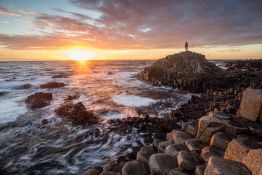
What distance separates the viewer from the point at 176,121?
1152 cm

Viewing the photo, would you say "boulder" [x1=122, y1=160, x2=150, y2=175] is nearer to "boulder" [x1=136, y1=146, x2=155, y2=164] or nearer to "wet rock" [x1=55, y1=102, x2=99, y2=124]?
"boulder" [x1=136, y1=146, x2=155, y2=164]

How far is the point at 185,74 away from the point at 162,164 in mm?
25891

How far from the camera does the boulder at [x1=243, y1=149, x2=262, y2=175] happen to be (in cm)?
408

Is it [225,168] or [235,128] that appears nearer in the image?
[225,168]

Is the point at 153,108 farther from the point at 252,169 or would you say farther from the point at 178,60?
the point at 178,60

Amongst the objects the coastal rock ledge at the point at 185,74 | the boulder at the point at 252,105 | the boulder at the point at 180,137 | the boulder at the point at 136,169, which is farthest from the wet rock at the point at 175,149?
the coastal rock ledge at the point at 185,74

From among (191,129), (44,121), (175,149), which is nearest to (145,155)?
(175,149)

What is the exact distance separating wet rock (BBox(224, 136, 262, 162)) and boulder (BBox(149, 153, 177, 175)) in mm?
1555

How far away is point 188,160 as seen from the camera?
5.51 meters

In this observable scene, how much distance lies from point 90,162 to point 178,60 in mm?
30237

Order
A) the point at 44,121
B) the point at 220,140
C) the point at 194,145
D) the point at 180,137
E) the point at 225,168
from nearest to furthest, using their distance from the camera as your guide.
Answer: the point at 225,168 → the point at 220,140 → the point at 194,145 → the point at 180,137 → the point at 44,121

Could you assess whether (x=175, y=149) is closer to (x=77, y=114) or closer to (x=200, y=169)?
(x=200, y=169)

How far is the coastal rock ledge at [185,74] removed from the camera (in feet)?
76.3

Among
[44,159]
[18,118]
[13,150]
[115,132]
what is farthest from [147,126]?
[18,118]
